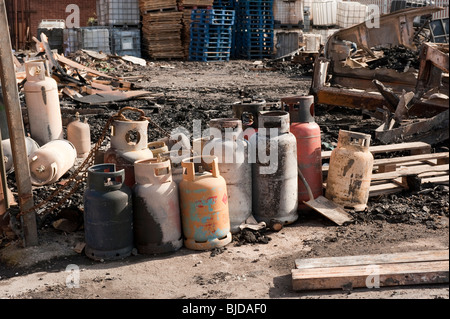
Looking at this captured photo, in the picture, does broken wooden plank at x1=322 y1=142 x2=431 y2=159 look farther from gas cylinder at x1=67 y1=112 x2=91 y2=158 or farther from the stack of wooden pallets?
the stack of wooden pallets

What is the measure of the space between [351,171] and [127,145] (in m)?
2.14

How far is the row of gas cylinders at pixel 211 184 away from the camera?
4496 mm

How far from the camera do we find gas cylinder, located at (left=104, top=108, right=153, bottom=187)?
16.0 ft

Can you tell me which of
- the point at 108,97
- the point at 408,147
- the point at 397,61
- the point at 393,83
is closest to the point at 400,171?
the point at 408,147

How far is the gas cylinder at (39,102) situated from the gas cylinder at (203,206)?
336cm

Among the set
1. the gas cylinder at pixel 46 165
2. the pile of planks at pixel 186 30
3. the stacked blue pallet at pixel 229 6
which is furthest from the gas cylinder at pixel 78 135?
the stacked blue pallet at pixel 229 6

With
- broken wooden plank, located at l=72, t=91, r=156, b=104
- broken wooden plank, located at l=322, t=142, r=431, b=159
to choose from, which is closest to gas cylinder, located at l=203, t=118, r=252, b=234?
broken wooden plank, located at l=322, t=142, r=431, b=159

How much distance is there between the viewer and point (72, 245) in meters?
4.89

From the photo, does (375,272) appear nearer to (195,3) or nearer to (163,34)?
(195,3)

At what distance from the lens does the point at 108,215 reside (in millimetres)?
4410

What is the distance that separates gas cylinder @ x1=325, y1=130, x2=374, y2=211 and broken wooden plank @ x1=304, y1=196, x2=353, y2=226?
0.38 ft

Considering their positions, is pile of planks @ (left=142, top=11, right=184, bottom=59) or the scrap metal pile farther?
pile of planks @ (left=142, top=11, right=184, bottom=59)
